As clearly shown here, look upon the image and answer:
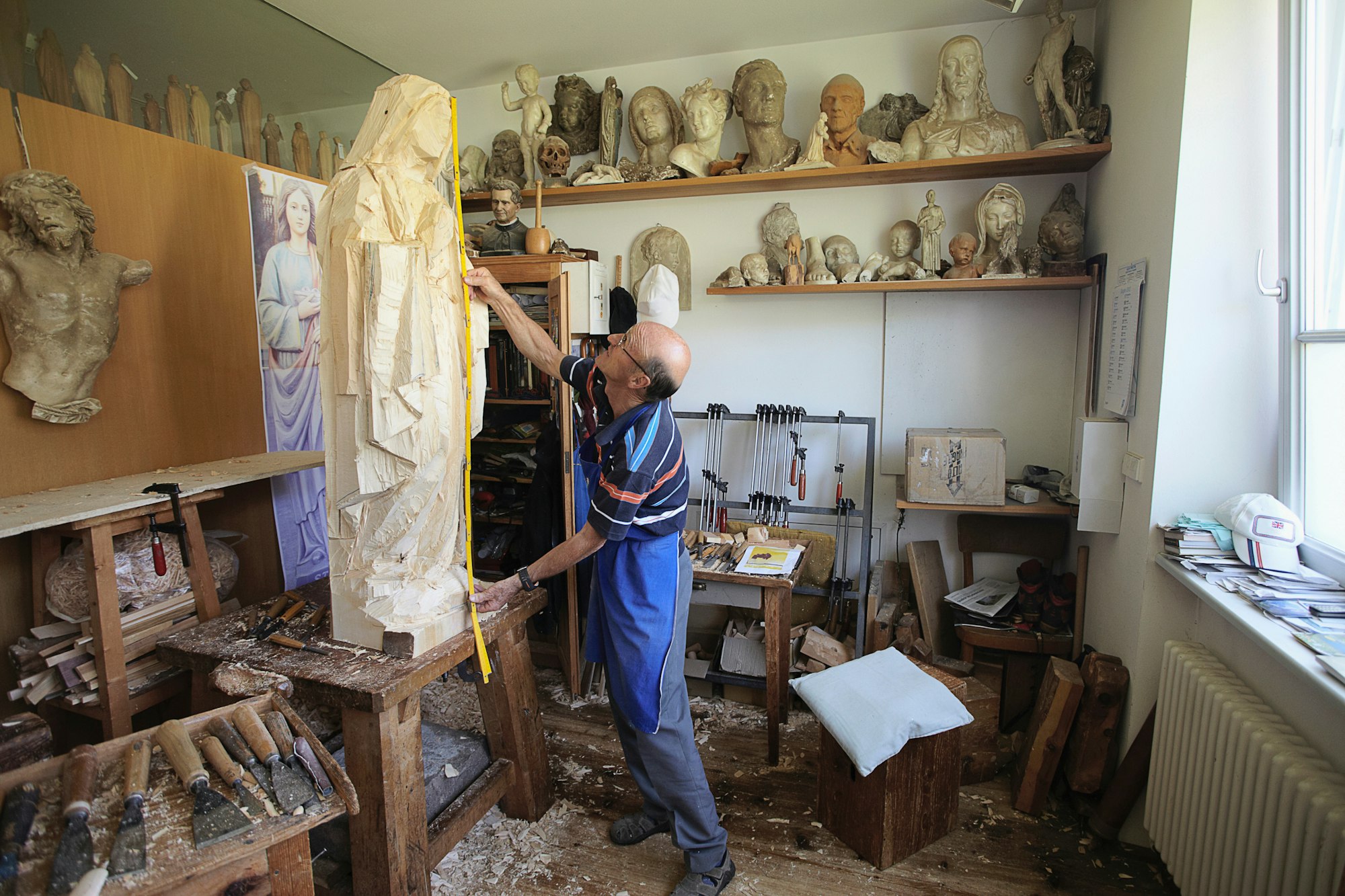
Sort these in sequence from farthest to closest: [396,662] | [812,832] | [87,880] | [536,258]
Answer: [536,258] → [812,832] → [396,662] → [87,880]

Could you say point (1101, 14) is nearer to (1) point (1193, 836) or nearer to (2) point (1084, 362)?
(2) point (1084, 362)

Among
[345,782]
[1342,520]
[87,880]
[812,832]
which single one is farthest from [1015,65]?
[87,880]

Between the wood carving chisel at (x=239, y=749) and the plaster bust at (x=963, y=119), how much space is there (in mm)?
2968

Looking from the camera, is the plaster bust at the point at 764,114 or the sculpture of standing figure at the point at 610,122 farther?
the sculpture of standing figure at the point at 610,122

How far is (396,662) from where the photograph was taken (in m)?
1.67

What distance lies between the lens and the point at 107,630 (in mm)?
1907

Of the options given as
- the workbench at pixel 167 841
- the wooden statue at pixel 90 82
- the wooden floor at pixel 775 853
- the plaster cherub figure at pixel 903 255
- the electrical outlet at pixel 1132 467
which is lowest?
the wooden floor at pixel 775 853

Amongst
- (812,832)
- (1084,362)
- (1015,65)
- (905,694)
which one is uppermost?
(1015,65)

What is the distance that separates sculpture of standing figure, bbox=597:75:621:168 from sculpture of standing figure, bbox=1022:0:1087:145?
5.98ft

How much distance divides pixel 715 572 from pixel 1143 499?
4.71 feet

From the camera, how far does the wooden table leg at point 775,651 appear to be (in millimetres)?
2547

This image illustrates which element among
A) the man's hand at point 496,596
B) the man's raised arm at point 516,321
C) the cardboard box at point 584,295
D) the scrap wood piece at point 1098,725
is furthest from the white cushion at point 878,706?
the cardboard box at point 584,295

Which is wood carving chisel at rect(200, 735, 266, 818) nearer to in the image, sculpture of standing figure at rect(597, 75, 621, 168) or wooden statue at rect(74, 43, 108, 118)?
wooden statue at rect(74, 43, 108, 118)

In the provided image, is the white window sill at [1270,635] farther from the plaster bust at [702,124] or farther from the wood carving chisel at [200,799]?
the plaster bust at [702,124]
